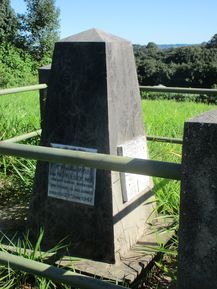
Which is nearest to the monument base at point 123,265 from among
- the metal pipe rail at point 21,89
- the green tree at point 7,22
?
the metal pipe rail at point 21,89

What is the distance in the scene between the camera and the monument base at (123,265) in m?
2.76

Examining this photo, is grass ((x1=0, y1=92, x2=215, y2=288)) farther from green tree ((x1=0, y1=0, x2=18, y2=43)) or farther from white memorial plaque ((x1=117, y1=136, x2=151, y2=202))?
green tree ((x1=0, y1=0, x2=18, y2=43))

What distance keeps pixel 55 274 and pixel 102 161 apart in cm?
49

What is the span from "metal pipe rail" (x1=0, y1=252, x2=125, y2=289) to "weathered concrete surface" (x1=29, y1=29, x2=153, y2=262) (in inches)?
41.0

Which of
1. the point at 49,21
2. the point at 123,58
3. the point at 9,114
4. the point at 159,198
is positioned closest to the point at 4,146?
the point at 123,58

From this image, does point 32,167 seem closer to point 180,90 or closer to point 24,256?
point 24,256

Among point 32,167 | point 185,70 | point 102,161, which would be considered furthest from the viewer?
point 185,70

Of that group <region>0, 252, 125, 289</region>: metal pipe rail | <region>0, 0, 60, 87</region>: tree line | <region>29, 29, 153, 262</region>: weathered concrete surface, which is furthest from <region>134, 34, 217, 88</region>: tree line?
<region>0, 252, 125, 289</region>: metal pipe rail

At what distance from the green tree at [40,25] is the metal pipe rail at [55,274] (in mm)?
32811

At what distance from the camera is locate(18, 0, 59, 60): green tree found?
112 ft

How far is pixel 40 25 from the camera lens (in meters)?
35.2

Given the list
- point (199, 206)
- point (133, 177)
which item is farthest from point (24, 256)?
point (199, 206)

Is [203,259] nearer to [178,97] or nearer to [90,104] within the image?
[90,104]

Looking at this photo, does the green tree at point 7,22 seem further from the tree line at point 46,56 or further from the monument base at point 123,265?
the monument base at point 123,265
